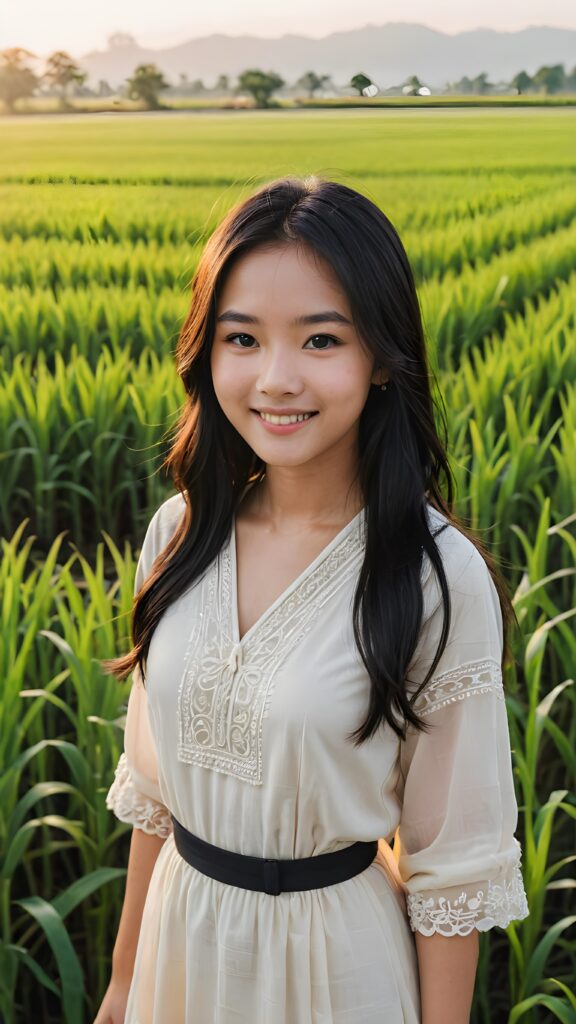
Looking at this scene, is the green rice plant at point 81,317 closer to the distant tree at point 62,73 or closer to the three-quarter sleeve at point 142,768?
the distant tree at point 62,73

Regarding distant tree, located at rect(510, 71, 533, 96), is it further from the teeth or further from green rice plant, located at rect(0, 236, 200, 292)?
the teeth

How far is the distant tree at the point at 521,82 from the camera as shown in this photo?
1906 mm

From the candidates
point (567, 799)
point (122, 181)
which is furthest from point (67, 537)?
point (567, 799)

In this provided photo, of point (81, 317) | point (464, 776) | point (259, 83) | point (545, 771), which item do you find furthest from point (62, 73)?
point (464, 776)

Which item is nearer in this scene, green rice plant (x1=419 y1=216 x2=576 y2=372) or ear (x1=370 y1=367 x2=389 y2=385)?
ear (x1=370 y1=367 x2=389 y2=385)

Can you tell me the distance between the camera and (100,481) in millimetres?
2021

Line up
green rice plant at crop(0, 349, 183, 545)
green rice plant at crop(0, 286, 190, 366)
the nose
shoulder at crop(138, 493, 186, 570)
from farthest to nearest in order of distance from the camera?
1. green rice plant at crop(0, 286, 190, 366)
2. green rice plant at crop(0, 349, 183, 545)
3. shoulder at crop(138, 493, 186, 570)
4. the nose

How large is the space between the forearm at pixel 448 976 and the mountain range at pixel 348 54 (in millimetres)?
1505

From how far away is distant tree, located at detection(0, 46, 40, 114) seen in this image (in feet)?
6.01

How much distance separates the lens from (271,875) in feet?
2.67

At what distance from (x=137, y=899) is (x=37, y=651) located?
678mm

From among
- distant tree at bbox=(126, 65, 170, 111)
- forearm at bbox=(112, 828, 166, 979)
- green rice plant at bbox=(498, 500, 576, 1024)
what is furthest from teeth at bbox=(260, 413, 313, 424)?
distant tree at bbox=(126, 65, 170, 111)

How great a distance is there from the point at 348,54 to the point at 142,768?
1.37m

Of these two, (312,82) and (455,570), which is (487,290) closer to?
(312,82)
